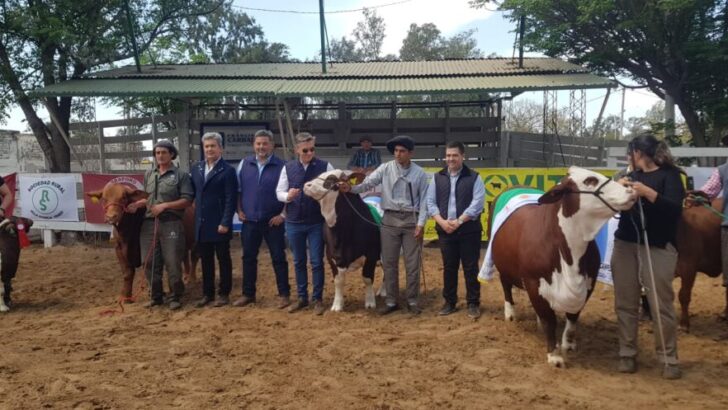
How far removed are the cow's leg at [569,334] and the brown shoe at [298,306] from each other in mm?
2819

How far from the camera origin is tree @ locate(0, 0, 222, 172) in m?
11.1

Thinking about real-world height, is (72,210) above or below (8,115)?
below

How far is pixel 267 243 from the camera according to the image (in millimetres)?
6176

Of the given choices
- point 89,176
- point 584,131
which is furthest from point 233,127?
point 584,131

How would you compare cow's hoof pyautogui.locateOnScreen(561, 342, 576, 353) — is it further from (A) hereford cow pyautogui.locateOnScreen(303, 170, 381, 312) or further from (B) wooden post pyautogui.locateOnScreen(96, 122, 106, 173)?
(B) wooden post pyautogui.locateOnScreen(96, 122, 106, 173)

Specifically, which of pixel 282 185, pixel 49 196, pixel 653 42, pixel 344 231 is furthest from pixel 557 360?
pixel 653 42

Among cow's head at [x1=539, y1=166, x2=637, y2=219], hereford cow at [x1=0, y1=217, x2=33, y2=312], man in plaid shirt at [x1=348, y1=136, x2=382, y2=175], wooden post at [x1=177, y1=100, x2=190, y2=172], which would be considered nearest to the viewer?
cow's head at [x1=539, y1=166, x2=637, y2=219]

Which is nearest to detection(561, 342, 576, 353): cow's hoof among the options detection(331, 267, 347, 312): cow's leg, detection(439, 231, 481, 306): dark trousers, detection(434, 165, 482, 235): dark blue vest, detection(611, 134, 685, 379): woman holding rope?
detection(611, 134, 685, 379): woman holding rope

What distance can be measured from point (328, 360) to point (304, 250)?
1726 millimetres

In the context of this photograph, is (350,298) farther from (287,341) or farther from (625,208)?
(625,208)

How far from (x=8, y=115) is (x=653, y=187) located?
43.4 feet

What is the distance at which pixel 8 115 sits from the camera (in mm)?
12289

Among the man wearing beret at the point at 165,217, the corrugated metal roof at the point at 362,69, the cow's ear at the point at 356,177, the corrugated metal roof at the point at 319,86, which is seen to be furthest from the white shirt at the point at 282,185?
the corrugated metal roof at the point at 362,69

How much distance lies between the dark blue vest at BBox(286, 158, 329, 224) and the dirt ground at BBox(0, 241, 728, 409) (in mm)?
1052
